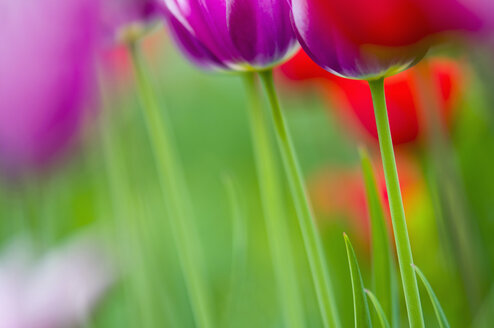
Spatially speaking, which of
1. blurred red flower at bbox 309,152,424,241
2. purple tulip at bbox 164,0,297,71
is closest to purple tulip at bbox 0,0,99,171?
purple tulip at bbox 164,0,297,71

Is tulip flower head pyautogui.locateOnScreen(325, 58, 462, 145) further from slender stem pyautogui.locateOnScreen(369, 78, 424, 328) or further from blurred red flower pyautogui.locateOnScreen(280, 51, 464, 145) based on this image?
slender stem pyautogui.locateOnScreen(369, 78, 424, 328)

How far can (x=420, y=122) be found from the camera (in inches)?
11.0

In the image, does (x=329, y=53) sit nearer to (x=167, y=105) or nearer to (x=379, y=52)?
(x=379, y=52)

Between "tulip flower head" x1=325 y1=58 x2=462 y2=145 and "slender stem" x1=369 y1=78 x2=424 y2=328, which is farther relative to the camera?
"tulip flower head" x1=325 y1=58 x2=462 y2=145

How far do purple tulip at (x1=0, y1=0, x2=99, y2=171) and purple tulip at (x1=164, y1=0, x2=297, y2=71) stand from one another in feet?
0.10

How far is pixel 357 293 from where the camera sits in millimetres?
169

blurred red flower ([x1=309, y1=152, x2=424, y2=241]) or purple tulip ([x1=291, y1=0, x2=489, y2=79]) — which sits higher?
purple tulip ([x1=291, y1=0, x2=489, y2=79])

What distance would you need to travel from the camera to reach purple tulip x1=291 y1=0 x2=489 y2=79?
0.14m

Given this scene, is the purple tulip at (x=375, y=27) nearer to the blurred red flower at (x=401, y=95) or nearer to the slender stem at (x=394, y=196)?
the slender stem at (x=394, y=196)

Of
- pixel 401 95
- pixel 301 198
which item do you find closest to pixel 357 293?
pixel 301 198

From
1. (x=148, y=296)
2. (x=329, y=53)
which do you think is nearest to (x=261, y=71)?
(x=329, y=53)

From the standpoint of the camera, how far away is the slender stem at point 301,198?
0.17m

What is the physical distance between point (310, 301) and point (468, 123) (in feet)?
0.51

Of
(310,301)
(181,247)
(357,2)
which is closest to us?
(357,2)
